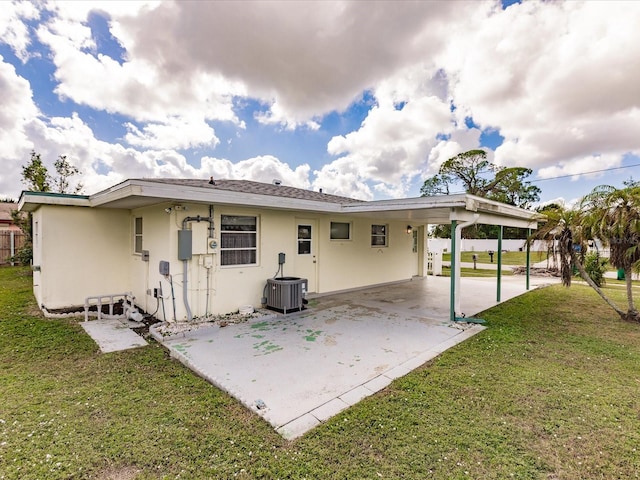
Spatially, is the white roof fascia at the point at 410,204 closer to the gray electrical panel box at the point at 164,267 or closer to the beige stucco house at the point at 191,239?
the beige stucco house at the point at 191,239

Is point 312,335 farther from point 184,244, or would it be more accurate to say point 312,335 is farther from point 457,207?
point 457,207

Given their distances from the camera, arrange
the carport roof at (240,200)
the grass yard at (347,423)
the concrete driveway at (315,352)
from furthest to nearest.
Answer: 1. the carport roof at (240,200)
2. the concrete driveway at (315,352)
3. the grass yard at (347,423)

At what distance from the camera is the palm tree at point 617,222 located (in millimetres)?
5902

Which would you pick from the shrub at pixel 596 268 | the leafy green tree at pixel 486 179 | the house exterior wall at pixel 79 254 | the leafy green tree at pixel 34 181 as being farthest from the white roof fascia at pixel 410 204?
the leafy green tree at pixel 486 179

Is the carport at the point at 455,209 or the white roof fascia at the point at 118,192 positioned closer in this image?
the white roof fascia at the point at 118,192

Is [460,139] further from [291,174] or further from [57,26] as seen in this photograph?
[57,26]

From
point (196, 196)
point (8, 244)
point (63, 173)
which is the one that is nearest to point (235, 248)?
point (196, 196)

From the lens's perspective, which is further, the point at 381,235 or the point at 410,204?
the point at 381,235

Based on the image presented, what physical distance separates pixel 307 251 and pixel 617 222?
22.1ft

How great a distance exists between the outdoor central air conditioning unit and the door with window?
1213mm

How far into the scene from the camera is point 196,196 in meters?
5.12

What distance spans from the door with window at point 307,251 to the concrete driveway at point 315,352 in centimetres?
89

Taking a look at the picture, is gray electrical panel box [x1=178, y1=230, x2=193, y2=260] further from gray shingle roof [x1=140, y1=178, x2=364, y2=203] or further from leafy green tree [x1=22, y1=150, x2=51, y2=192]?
leafy green tree [x1=22, y1=150, x2=51, y2=192]

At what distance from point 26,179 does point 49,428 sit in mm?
15955
